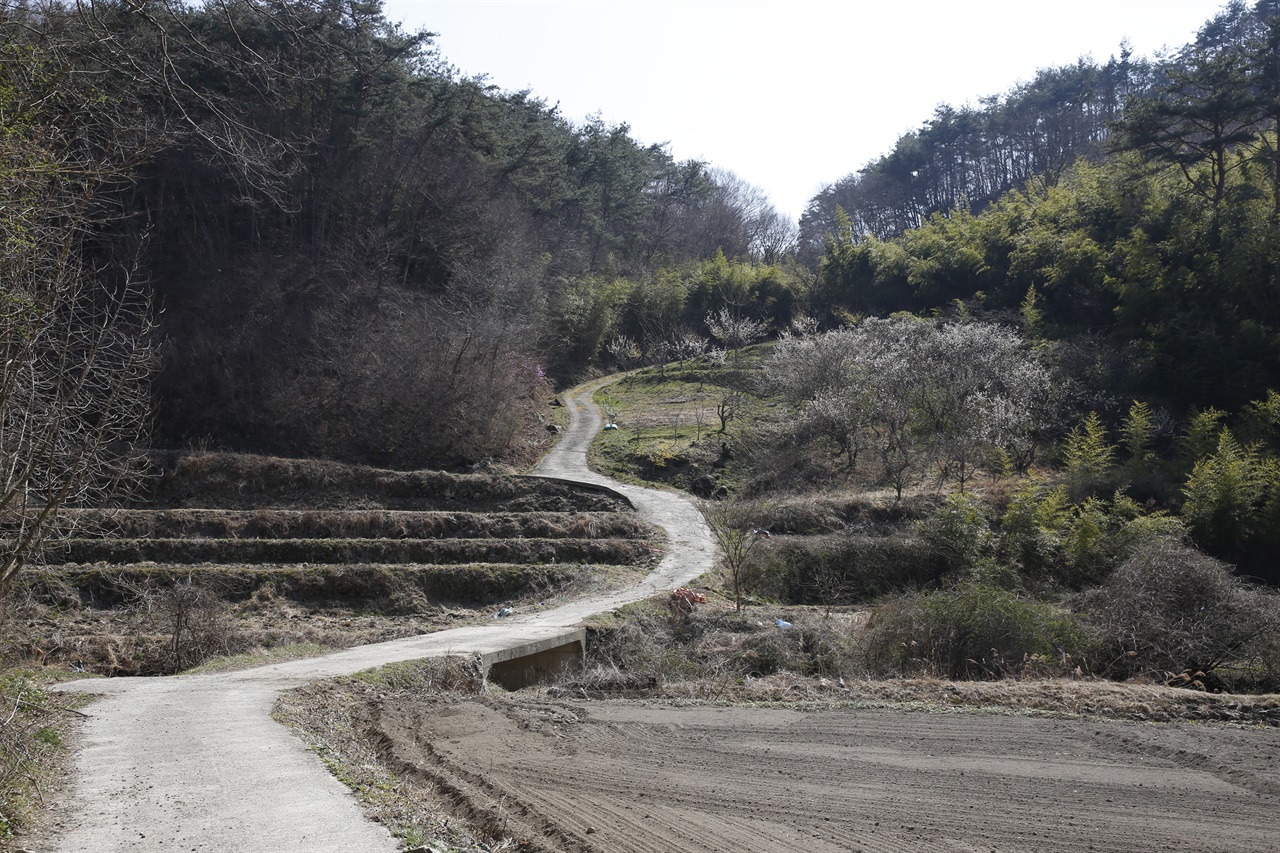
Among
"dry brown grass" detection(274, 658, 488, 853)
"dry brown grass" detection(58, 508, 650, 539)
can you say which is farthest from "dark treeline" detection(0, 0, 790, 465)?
"dry brown grass" detection(274, 658, 488, 853)

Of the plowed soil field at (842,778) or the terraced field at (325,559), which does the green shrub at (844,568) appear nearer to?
the terraced field at (325,559)

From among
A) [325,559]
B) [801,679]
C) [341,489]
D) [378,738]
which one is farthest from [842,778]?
[341,489]

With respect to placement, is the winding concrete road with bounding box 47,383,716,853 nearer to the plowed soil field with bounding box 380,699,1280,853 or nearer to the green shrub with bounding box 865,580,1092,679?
the plowed soil field with bounding box 380,699,1280,853

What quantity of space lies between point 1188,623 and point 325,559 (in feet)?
61.3

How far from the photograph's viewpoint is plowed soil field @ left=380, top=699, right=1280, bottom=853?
19.3 feet

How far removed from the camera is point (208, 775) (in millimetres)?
6531

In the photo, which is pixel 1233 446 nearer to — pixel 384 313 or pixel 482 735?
pixel 482 735

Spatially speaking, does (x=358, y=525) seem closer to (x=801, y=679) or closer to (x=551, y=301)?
(x=801, y=679)

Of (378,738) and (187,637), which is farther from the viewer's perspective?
(187,637)

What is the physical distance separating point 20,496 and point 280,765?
2.94 m

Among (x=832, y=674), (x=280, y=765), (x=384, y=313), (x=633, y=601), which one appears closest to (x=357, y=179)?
(x=384, y=313)

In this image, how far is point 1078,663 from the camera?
498 inches

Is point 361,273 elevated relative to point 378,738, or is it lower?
elevated

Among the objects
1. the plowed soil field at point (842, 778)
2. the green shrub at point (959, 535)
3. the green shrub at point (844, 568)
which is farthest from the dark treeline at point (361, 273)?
the plowed soil field at point (842, 778)
